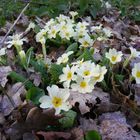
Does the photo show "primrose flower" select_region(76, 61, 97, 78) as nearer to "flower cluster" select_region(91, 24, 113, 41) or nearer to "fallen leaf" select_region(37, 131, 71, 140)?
"fallen leaf" select_region(37, 131, 71, 140)

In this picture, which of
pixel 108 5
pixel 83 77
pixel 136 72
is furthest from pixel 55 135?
pixel 108 5

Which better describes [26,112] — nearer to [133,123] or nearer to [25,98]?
[25,98]

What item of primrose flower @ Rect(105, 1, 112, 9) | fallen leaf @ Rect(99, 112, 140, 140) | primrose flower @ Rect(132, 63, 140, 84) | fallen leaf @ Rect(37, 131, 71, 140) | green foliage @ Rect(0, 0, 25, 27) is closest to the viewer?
fallen leaf @ Rect(37, 131, 71, 140)

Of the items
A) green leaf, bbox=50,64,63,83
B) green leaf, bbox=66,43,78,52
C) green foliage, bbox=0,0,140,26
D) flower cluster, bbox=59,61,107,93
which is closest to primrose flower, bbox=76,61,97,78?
flower cluster, bbox=59,61,107,93

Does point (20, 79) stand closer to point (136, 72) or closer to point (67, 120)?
point (67, 120)

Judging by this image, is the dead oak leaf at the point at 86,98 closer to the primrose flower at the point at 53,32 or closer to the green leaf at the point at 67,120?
the green leaf at the point at 67,120

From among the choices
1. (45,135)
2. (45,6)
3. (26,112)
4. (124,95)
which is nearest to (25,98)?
(26,112)
